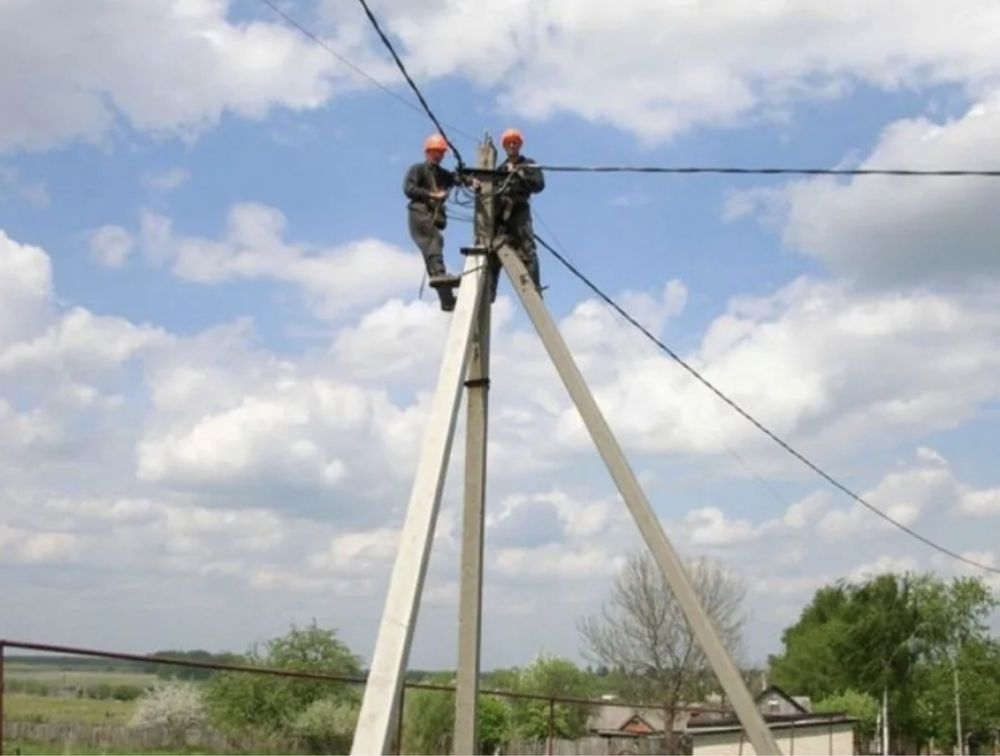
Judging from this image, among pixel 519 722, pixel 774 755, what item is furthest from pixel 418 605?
pixel 519 722

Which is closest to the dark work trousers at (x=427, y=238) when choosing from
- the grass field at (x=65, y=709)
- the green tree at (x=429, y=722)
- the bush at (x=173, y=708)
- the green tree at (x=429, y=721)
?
the grass field at (x=65, y=709)

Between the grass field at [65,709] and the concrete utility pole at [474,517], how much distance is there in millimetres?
3062

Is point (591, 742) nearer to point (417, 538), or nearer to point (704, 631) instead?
point (704, 631)

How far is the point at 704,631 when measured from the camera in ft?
35.2

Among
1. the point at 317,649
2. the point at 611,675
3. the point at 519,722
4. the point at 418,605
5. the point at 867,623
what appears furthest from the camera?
the point at 867,623

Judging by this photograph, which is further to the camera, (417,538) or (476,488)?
(476,488)

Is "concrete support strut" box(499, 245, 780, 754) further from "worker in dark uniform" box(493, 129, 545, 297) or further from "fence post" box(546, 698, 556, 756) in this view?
"fence post" box(546, 698, 556, 756)

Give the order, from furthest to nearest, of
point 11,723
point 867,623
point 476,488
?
point 867,623, point 476,488, point 11,723

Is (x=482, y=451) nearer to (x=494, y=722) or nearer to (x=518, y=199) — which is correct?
(x=518, y=199)

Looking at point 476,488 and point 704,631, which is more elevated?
point 476,488

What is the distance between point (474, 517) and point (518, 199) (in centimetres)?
256

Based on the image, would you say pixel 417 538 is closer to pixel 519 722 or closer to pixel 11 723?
pixel 11 723

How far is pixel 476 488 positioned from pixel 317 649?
18.8 meters

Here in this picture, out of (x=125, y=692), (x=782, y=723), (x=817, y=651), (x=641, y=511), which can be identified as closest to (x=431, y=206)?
(x=641, y=511)
